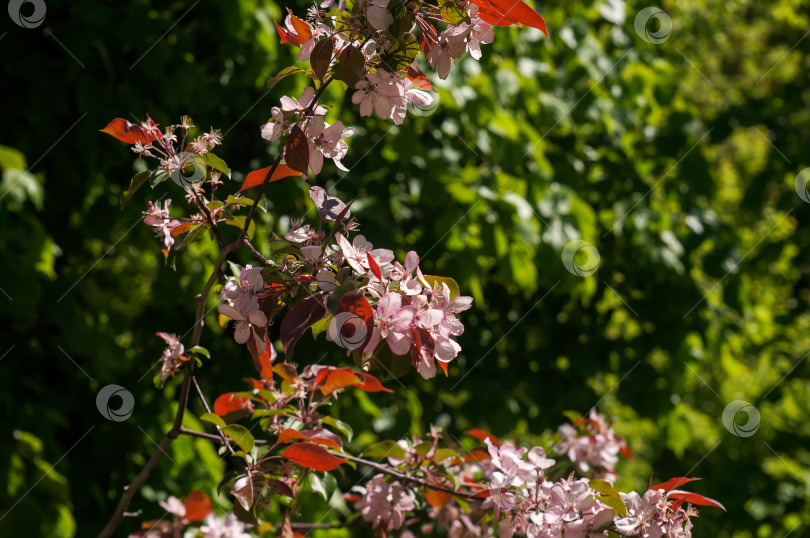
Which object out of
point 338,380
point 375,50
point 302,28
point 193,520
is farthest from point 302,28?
point 193,520

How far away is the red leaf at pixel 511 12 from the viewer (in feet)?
2.73

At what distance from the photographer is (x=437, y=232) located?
2.24 m

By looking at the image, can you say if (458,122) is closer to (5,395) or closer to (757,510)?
(5,395)

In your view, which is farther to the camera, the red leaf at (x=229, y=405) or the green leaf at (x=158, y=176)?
the red leaf at (x=229, y=405)

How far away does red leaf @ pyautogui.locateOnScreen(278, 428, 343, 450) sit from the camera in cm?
107

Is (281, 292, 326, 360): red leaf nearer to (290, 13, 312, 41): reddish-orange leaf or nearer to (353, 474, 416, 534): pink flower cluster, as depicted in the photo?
(290, 13, 312, 41): reddish-orange leaf

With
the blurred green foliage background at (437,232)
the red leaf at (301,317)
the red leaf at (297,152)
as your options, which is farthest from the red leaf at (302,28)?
the blurred green foliage background at (437,232)

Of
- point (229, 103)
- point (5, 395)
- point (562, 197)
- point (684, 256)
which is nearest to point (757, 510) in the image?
point (684, 256)

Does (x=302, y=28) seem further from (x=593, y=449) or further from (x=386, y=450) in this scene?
(x=593, y=449)

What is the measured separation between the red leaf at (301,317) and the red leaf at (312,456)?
0.23 metres

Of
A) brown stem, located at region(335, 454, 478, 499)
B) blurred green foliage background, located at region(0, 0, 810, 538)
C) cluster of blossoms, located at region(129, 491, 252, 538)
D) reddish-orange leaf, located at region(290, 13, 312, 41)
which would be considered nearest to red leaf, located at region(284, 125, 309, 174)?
reddish-orange leaf, located at region(290, 13, 312, 41)

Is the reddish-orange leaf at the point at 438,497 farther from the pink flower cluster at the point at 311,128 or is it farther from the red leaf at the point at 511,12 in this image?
the red leaf at the point at 511,12

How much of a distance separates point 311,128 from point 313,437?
1.40ft

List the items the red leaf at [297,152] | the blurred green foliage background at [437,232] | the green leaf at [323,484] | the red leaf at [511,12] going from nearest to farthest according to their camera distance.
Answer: the red leaf at [511,12] → the red leaf at [297,152] → the green leaf at [323,484] → the blurred green foliage background at [437,232]
